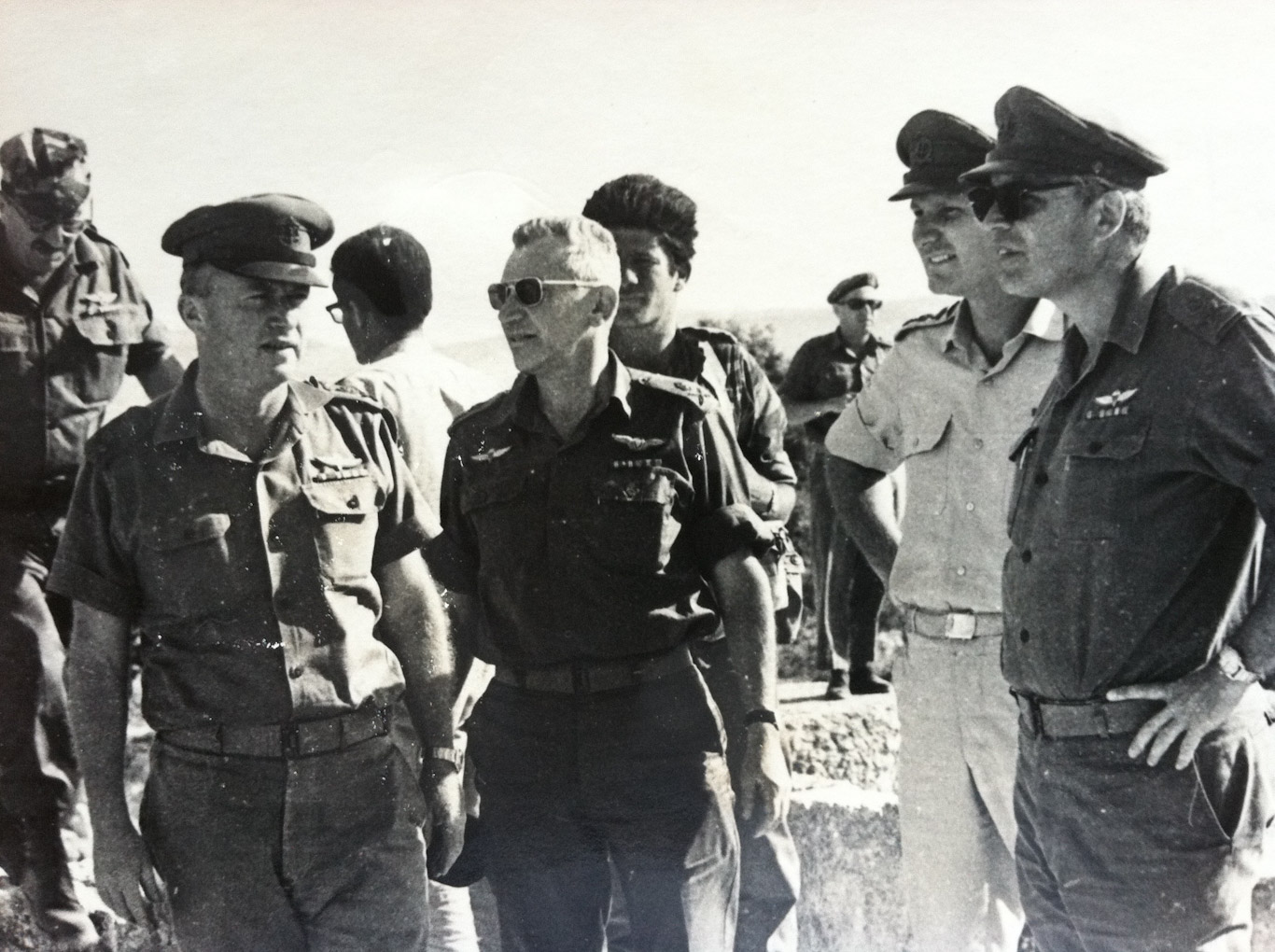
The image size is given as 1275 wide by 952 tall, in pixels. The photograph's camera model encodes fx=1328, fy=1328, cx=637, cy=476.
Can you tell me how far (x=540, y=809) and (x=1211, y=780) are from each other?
1437 millimetres

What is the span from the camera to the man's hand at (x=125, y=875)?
2883mm

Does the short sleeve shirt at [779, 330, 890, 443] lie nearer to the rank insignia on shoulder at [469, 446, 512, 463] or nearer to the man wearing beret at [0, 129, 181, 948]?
the rank insignia on shoulder at [469, 446, 512, 463]

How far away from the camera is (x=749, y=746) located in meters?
2.95

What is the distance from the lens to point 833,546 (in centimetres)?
427

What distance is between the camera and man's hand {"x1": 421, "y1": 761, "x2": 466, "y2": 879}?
3.09 meters

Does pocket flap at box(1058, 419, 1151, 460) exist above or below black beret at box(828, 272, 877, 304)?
below

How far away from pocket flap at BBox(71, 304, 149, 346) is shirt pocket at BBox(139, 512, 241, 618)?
0.70 metres

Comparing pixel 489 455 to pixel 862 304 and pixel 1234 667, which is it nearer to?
pixel 862 304

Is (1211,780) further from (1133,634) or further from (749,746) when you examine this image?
(749,746)

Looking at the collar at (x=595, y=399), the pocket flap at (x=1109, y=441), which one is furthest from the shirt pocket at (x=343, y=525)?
the pocket flap at (x=1109, y=441)

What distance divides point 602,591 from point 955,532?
925 mm

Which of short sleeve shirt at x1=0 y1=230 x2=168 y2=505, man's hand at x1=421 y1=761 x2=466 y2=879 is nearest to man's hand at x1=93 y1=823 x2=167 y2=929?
man's hand at x1=421 y1=761 x2=466 y2=879

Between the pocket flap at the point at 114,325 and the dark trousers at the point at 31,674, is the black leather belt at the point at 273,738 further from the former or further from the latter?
the pocket flap at the point at 114,325

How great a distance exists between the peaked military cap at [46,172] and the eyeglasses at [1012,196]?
2336mm
